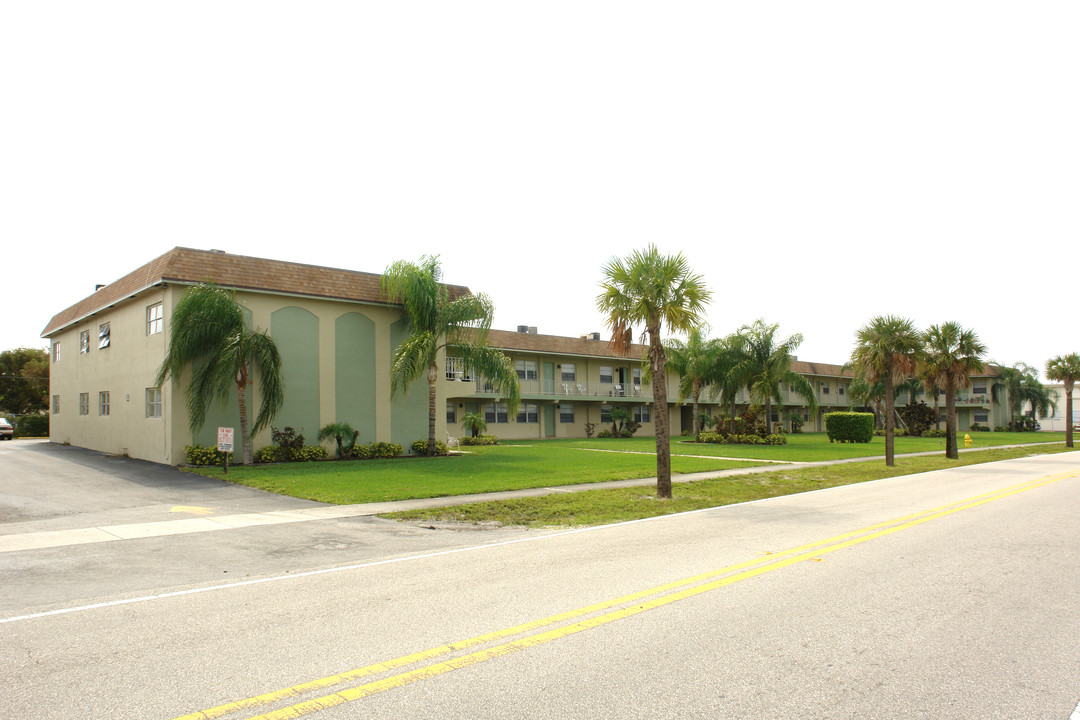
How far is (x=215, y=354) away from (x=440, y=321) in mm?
7623

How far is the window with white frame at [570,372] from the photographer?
4878cm

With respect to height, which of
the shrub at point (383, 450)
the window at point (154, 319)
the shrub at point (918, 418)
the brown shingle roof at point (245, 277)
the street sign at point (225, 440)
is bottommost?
the shrub at point (918, 418)

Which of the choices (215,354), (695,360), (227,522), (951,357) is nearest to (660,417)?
(227,522)

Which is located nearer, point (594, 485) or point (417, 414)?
point (594, 485)

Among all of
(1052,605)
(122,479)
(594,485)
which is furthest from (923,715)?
(122,479)

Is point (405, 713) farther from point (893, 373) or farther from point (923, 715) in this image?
point (893, 373)

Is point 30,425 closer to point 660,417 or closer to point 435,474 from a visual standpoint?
point 435,474

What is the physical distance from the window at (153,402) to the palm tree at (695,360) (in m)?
26.8

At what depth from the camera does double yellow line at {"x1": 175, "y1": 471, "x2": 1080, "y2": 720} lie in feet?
13.5

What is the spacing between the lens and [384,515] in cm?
1246

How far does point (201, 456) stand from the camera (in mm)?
20531

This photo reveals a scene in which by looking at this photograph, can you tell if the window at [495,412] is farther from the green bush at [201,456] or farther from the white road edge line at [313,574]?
the white road edge line at [313,574]

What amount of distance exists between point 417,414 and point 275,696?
22.6m

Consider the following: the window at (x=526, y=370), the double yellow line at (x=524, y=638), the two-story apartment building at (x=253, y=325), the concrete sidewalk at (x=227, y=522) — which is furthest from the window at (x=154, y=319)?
the window at (x=526, y=370)
